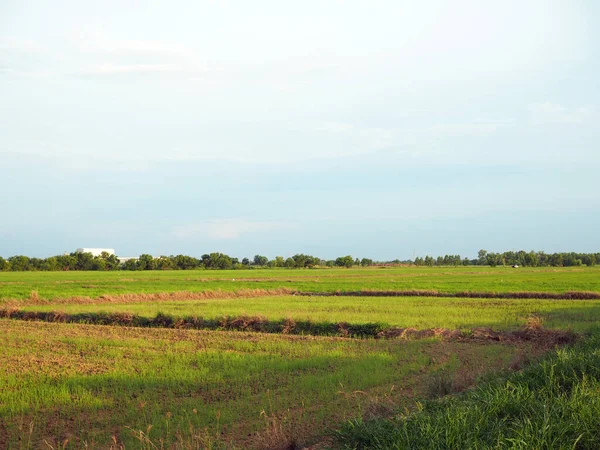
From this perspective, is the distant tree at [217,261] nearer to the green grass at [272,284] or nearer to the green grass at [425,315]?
the green grass at [272,284]

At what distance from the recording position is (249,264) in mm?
119438

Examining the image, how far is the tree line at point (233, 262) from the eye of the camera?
92312mm

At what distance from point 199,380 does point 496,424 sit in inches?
251

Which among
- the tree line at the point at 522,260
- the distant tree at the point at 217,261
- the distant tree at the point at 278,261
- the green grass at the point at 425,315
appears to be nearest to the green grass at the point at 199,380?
the green grass at the point at 425,315

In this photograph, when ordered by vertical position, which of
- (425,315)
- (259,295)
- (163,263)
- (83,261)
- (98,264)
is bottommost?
(259,295)

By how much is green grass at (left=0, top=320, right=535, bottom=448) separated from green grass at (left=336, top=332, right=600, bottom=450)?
3.95 ft

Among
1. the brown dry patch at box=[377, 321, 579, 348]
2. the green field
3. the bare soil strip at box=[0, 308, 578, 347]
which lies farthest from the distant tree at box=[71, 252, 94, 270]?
the brown dry patch at box=[377, 321, 579, 348]

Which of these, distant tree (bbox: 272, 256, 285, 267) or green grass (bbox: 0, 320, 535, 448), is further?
distant tree (bbox: 272, 256, 285, 267)

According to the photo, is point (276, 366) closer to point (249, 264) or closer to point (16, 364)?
point (16, 364)

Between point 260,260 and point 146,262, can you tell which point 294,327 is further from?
point 260,260

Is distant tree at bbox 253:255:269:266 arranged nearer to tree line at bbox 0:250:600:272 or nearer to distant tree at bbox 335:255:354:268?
tree line at bbox 0:250:600:272

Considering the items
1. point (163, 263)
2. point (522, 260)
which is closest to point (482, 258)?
point (522, 260)

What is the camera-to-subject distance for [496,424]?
6008 mm

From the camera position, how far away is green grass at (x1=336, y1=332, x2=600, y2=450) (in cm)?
532
